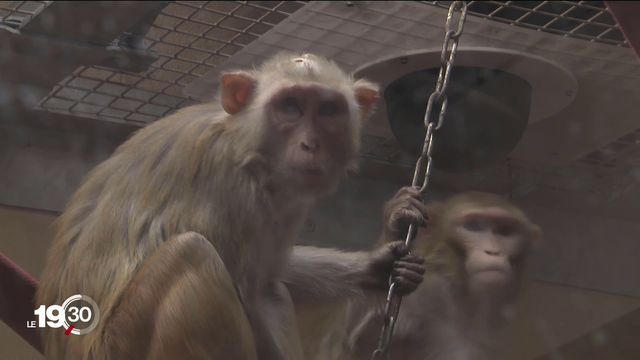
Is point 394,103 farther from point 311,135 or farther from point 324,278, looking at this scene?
point 311,135

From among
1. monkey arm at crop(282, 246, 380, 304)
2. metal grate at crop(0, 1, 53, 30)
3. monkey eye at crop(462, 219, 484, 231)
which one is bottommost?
monkey eye at crop(462, 219, 484, 231)

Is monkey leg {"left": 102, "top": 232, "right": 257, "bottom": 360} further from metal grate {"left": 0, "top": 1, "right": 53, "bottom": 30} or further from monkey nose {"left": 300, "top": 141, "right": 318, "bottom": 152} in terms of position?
metal grate {"left": 0, "top": 1, "right": 53, "bottom": 30}

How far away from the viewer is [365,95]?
2.85 meters

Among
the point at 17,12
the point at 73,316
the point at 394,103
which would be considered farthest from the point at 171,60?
the point at 73,316

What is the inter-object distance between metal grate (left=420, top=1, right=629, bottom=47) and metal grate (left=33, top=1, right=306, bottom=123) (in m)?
0.83

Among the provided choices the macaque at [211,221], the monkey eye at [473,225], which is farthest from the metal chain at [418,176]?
the monkey eye at [473,225]

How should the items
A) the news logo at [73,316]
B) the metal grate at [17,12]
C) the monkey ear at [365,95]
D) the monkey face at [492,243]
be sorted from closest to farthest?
1. the news logo at [73,316]
2. the monkey ear at [365,95]
3. the metal grate at [17,12]
4. the monkey face at [492,243]

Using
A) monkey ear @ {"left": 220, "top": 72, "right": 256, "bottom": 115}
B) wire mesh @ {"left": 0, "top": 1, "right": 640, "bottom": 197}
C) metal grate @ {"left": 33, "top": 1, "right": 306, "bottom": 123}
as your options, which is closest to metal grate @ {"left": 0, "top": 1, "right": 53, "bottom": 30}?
wire mesh @ {"left": 0, "top": 1, "right": 640, "bottom": 197}

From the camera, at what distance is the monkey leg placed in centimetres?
213

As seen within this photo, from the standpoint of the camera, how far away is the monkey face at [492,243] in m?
3.37

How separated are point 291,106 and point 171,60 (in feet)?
3.93

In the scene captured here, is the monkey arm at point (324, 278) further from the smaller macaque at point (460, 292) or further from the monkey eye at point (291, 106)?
the monkey eye at point (291, 106)

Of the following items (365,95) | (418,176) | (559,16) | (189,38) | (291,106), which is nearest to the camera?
(418,176)

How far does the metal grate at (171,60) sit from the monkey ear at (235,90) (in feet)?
2.07
